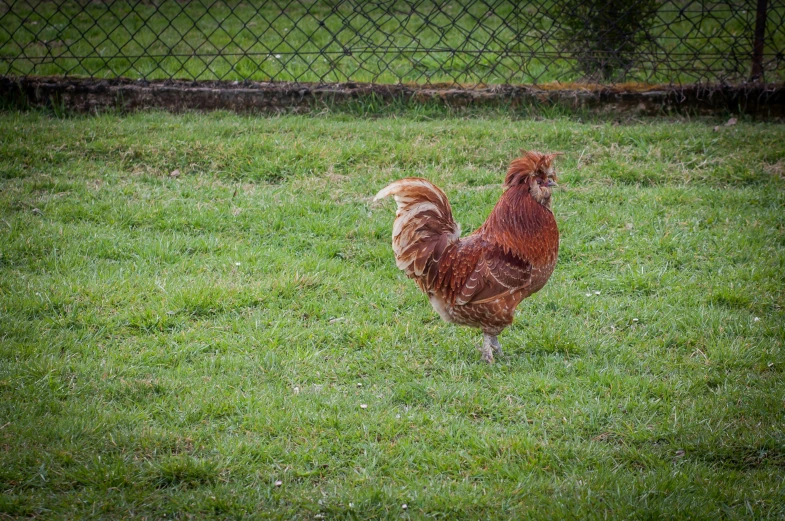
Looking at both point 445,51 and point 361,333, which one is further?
point 445,51

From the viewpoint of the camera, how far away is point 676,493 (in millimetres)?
3354

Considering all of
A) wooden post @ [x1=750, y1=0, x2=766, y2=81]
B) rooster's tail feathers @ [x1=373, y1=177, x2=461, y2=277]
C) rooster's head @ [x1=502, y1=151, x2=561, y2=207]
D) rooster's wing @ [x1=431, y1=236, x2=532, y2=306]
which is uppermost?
wooden post @ [x1=750, y1=0, x2=766, y2=81]

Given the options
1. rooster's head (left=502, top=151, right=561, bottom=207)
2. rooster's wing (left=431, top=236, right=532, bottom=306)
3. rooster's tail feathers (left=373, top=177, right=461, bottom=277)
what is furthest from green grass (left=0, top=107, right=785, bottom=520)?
rooster's head (left=502, top=151, right=561, bottom=207)

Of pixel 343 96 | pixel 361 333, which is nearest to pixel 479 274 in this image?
pixel 361 333

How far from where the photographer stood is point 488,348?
445cm

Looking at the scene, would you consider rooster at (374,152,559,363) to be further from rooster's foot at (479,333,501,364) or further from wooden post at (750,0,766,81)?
wooden post at (750,0,766,81)

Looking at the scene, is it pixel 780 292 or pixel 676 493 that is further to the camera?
pixel 780 292

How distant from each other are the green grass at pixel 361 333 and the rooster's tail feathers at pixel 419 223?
1.93ft

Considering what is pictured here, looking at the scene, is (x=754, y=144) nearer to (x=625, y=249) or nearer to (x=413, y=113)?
(x=625, y=249)

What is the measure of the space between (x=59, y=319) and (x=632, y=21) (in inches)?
263

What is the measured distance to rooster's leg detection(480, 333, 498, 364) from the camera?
4438 mm

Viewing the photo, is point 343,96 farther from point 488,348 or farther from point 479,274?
point 488,348

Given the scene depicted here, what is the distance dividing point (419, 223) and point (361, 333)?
2.71ft

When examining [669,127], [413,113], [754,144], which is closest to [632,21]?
[669,127]
